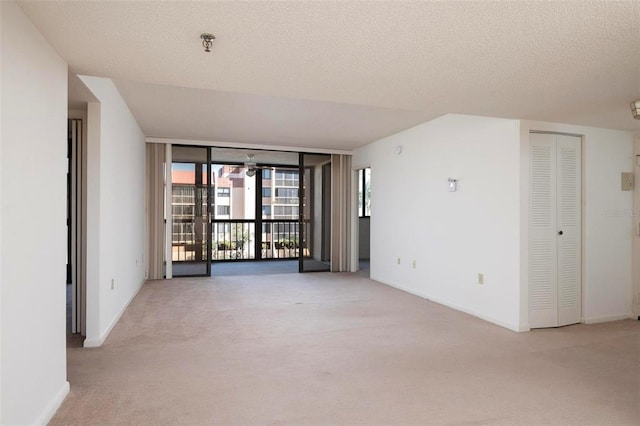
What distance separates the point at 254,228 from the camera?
30.4ft

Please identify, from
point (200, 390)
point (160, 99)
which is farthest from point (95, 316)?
point (160, 99)

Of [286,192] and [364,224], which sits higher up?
[286,192]

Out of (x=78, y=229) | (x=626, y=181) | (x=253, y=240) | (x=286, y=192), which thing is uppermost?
(x=286, y=192)

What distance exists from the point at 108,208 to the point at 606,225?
5.07 meters

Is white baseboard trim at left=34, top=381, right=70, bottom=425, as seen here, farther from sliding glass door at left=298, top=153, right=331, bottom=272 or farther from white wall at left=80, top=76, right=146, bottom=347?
sliding glass door at left=298, top=153, right=331, bottom=272

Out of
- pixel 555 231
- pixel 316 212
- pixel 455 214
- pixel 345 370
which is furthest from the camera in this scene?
pixel 316 212

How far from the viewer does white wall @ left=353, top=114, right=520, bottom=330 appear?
4062mm

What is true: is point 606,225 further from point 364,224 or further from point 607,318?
point 364,224

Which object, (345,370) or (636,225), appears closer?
(345,370)

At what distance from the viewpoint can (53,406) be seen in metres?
2.22

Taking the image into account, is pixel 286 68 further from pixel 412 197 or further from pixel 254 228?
pixel 254 228

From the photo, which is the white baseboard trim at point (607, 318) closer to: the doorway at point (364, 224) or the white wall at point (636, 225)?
the white wall at point (636, 225)

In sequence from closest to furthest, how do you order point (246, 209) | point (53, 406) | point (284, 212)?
point (53, 406) → point (246, 209) → point (284, 212)

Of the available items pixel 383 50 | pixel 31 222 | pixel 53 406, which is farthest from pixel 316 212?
pixel 31 222
